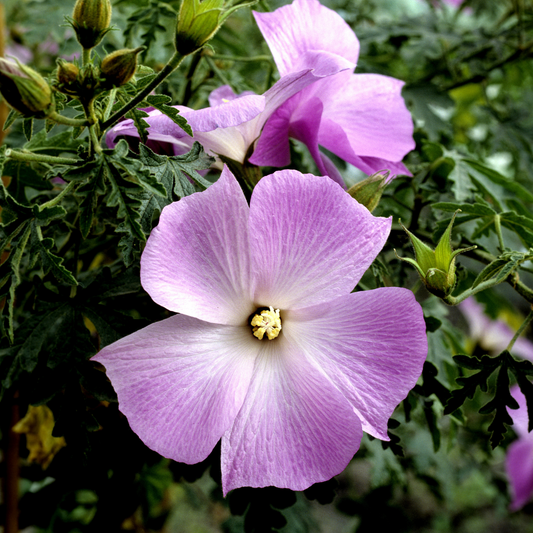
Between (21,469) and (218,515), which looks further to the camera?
(218,515)

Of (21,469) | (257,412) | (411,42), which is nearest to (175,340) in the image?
(257,412)

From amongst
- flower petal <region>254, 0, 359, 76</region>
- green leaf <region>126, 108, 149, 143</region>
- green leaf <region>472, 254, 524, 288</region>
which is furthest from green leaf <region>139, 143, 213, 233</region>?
green leaf <region>472, 254, 524, 288</region>

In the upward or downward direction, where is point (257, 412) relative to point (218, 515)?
upward

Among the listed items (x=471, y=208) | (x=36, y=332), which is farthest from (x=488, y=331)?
(x=36, y=332)

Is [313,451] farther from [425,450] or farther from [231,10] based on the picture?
[425,450]

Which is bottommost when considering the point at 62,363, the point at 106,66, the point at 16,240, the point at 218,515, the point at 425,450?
the point at 218,515

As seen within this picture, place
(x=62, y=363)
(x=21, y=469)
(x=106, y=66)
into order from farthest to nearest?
(x=21, y=469) → (x=62, y=363) → (x=106, y=66)

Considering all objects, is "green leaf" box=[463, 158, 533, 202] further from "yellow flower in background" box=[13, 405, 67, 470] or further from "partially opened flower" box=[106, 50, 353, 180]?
"yellow flower in background" box=[13, 405, 67, 470]

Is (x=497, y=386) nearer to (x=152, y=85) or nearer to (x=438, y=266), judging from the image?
(x=438, y=266)

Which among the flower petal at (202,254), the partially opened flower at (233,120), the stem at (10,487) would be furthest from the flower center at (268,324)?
the stem at (10,487)
